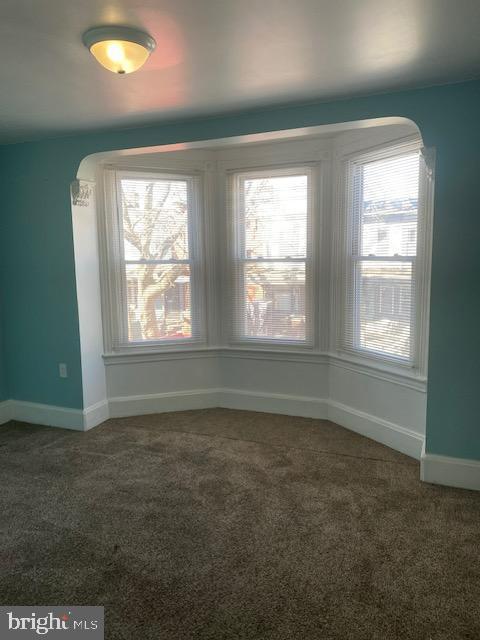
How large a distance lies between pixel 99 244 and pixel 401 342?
2.72 meters

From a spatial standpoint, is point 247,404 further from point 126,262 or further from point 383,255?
point 383,255

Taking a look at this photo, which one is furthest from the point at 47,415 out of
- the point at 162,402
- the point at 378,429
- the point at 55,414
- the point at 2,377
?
the point at 378,429

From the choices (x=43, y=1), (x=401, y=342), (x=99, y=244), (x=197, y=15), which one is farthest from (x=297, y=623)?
(x=99, y=244)

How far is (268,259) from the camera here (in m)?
4.27

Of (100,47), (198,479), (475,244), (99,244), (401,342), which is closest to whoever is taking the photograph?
(100,47)

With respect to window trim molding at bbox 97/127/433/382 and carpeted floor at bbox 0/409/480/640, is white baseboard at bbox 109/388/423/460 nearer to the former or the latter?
carpeted floor at bbox 0/409/480/640

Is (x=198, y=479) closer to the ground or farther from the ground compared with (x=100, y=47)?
closer to the ground

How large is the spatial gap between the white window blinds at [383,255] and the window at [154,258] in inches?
57.7

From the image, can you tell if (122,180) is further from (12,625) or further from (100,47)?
(12,625)

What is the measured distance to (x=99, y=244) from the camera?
4.18 metres

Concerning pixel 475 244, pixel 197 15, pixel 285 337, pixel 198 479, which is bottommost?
pixel 198 479

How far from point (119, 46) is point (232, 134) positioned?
1.33m

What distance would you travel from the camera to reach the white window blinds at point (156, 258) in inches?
167

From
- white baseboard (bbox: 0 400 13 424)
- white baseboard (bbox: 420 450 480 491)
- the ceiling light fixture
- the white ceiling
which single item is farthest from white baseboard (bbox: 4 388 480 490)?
the ceiling light fixture
